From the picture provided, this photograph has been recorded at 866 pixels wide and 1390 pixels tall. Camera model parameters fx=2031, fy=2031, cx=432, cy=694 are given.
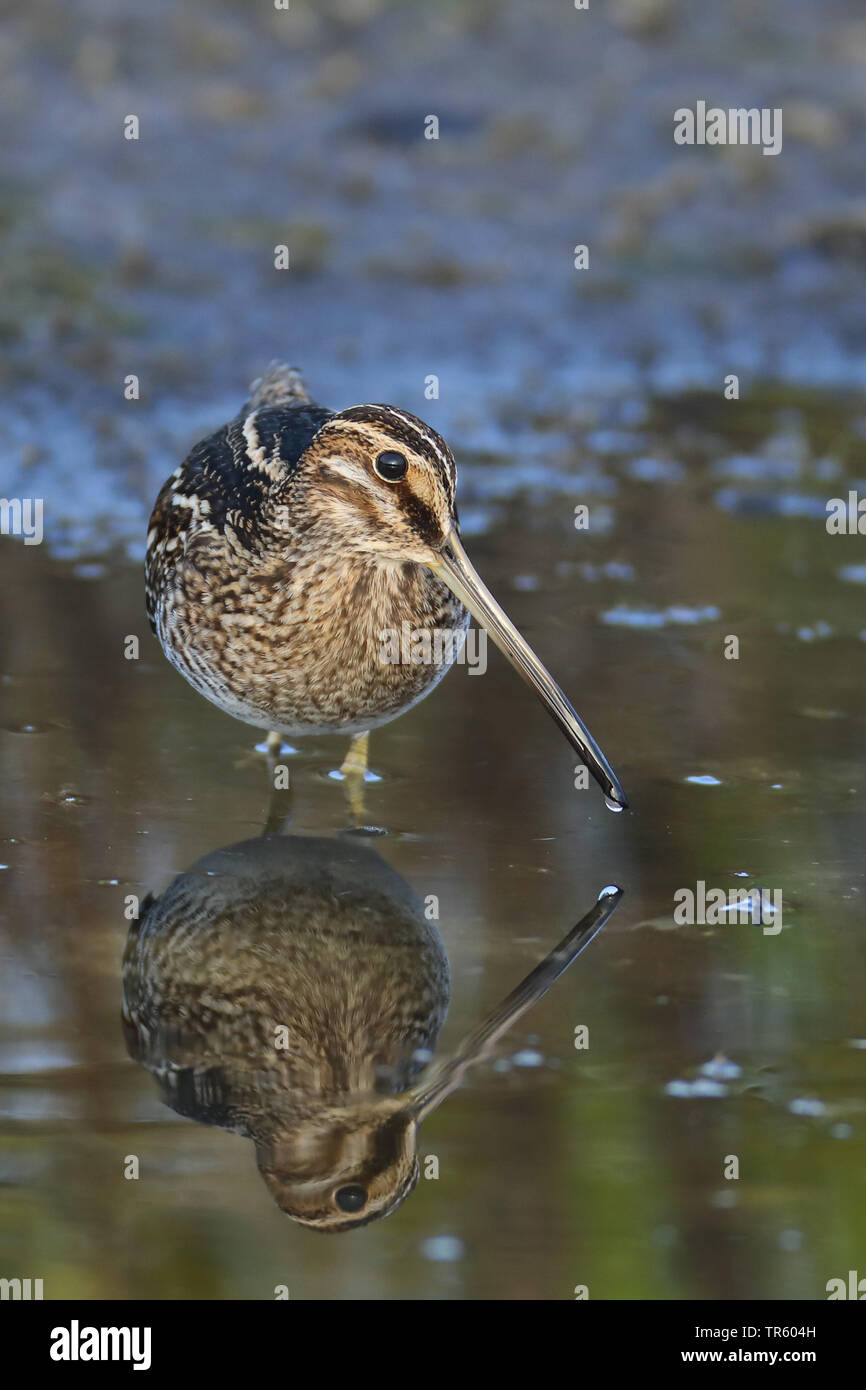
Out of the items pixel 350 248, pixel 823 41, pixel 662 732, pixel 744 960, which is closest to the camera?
pixel 744 960

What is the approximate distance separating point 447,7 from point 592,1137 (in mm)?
10531

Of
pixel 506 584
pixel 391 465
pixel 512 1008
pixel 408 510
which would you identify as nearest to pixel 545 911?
pixel 512 1008

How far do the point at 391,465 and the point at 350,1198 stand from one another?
7.13ft

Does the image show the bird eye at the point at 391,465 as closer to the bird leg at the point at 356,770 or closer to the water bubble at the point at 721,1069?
the bird leg at the point at 356,770

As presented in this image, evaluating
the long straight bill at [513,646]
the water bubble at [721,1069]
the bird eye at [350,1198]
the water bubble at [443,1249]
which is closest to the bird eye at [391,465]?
the long straight bill at [513,646]

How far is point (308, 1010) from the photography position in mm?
4516

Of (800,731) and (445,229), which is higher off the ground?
(445,229)

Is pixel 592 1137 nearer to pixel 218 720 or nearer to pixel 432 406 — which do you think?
pixel 218 720

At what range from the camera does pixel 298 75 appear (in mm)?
12562

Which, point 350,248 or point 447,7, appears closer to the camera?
point 350,248

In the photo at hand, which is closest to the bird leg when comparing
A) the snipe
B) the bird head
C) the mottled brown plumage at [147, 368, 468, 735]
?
the snipe
